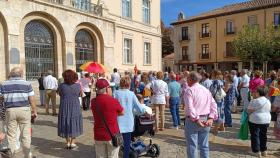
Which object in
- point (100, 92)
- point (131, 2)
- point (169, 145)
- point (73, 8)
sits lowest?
point (169, 145)

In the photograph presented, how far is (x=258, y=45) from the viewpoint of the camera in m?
36.0

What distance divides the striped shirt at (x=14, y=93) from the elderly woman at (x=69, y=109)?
1187 mm

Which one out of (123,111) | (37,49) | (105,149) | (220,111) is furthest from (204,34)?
(105,149)

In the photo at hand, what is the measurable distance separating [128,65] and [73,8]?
8987 millimetres

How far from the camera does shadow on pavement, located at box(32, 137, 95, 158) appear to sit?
7.25 metres

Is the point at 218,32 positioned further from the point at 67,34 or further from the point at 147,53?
the point at 67,34

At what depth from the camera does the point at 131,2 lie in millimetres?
29109

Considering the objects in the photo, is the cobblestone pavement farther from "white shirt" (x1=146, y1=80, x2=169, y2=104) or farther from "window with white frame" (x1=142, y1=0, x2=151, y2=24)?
"window with white frame" (x1=142, y1=0, x2=151, y2=24)

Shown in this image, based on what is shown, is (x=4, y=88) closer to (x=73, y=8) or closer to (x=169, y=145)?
(x=169, y=145)

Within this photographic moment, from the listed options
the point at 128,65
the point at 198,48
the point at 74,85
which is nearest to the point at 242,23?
the point at 198,48

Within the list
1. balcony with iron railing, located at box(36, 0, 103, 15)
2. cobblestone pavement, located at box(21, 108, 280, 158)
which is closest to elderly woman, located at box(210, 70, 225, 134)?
cobblestone pavement, located at box(21, 108, 280, 158)

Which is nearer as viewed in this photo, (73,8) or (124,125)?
(124,125)

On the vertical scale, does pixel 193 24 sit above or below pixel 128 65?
above

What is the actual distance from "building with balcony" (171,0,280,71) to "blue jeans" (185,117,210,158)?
126ft
